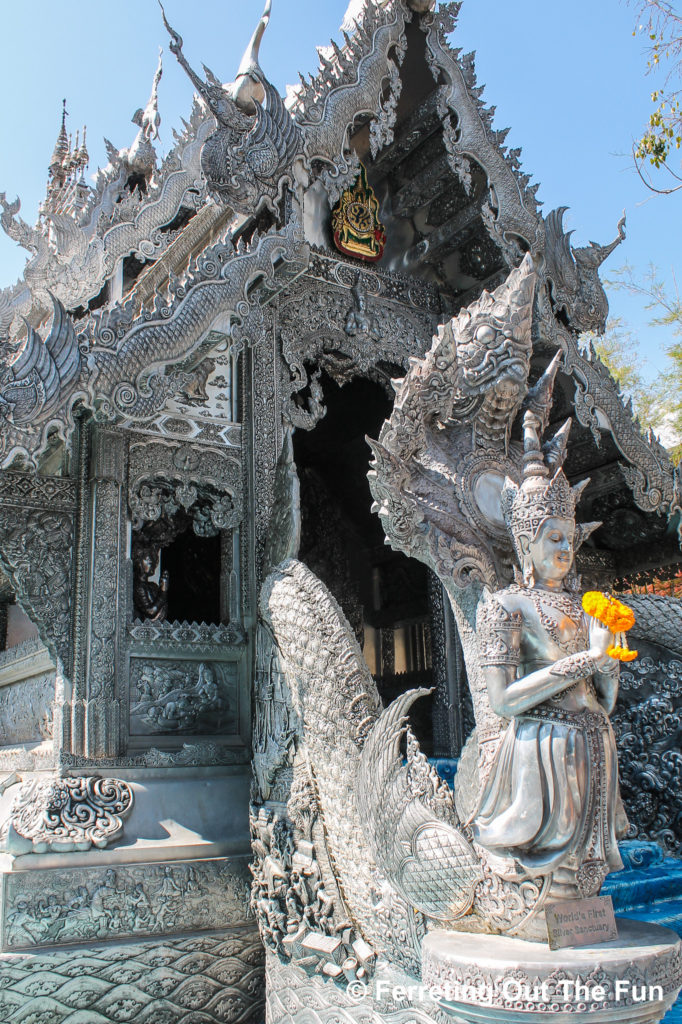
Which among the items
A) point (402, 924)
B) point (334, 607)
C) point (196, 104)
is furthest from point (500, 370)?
point (196, 104)

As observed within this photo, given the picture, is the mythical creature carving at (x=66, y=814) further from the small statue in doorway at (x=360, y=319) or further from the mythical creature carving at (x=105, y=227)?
the mythical creature carving at (x=105, y=227)

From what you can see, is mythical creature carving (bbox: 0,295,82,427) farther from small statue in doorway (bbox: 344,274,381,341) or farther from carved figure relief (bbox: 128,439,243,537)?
small statue in doorway (bbox: 344,274,381,341)

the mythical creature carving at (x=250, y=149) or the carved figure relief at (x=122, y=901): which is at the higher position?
the mythical creature carving at (x=250, y=149)

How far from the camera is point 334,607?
3844mm

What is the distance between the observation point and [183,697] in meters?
4.36

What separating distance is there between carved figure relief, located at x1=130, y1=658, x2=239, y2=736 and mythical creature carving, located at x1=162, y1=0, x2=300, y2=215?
2.30 meters

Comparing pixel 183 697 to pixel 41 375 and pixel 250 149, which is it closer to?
pixel 41 375

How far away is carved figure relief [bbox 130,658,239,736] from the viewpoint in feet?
13.9

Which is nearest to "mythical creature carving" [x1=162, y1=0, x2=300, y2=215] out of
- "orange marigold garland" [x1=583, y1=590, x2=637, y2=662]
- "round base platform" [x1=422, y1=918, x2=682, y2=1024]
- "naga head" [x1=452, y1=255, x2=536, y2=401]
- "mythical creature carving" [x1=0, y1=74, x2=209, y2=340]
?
"mythical creature carving" [x1=0, y1=74, x2=209, y2=340]

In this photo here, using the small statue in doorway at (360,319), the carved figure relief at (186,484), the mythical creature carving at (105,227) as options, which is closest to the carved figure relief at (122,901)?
the carved figure relief at (186,484)

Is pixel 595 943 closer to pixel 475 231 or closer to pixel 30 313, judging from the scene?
pixel 475 231

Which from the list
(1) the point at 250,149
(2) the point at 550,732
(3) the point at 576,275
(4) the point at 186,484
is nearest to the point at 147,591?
(4) the point at 186,484

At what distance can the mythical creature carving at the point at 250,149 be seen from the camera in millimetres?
4297

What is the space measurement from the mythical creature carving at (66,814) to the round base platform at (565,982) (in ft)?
6.22
